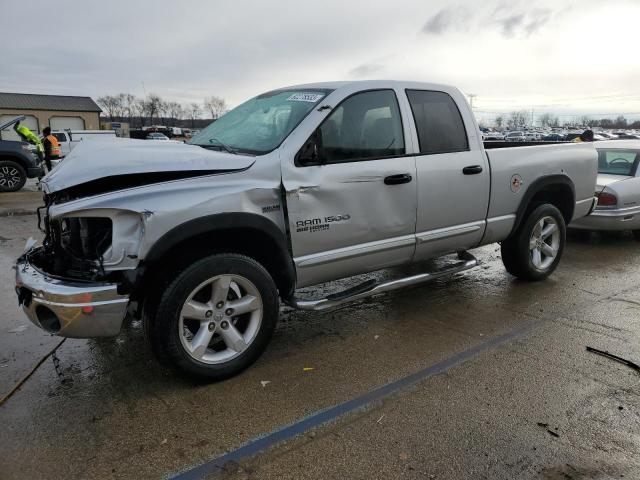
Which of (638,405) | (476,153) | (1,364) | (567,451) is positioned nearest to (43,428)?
(1,364)

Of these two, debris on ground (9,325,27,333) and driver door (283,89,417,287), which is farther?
debris on ground (9,325,27,333)

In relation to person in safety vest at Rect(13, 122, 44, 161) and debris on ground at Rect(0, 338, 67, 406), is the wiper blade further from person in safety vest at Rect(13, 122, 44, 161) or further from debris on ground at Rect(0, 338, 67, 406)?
person in safety vest at Rect(13, 122, 44, 161)

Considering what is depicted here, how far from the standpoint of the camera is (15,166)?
13758 mm

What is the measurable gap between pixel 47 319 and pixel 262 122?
2.10 m

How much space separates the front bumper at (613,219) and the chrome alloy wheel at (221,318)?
5.93 meters

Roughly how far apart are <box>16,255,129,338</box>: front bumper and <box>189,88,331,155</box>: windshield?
1405 millimetres

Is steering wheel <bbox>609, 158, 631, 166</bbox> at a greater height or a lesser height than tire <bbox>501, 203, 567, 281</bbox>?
greater

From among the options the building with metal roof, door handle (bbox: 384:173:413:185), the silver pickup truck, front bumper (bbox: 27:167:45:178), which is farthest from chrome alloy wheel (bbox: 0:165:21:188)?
the building with metal roof

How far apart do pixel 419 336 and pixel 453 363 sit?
54cm

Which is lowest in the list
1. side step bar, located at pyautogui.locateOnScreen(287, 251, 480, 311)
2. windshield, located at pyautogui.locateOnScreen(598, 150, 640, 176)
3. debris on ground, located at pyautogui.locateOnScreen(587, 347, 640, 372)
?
debris on ground, located at pyautogui.locateOnScreen(587, 347, 640, 372)

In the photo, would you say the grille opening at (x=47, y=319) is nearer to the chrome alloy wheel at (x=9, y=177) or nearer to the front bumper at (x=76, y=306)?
the front bumper at (x=76, y=306)

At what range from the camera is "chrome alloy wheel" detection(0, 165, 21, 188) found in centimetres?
1373

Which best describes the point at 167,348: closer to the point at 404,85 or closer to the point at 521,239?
the point at 404,85

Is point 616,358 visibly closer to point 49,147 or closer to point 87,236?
point 87,236
